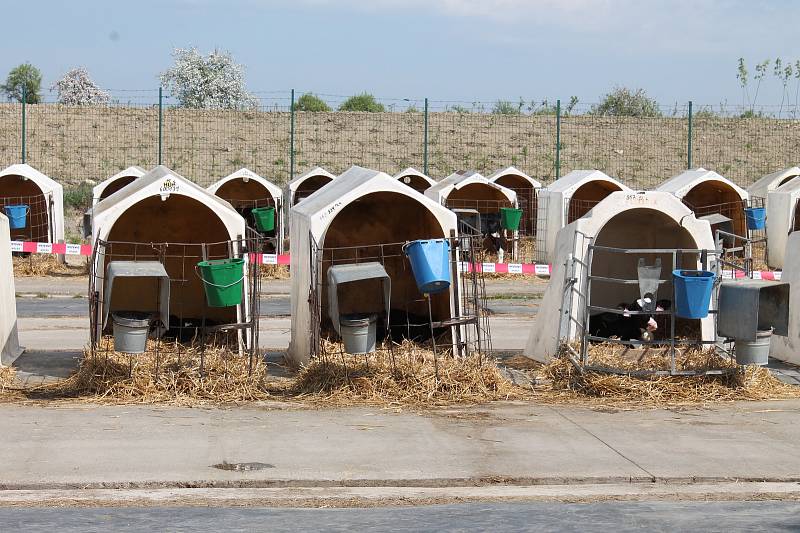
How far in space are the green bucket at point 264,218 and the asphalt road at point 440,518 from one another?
63.9ft

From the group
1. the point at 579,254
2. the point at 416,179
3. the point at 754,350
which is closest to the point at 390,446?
the point at 754,350

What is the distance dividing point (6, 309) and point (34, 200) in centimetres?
1367

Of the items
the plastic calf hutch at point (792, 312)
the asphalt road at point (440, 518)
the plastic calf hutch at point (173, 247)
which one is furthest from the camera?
the plastic calf hutch at point (173, 247)

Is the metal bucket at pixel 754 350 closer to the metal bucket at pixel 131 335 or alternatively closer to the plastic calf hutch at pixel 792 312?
the plastic calf hutch at pixel 792 312

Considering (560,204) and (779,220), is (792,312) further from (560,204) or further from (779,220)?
(779,220)

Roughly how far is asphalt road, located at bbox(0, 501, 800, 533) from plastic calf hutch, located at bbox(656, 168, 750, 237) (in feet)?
62.4

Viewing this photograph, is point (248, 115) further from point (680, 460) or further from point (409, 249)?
point (680, 460)

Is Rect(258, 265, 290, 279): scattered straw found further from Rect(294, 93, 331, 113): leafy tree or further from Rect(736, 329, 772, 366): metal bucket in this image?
Rect(294, 93, 331, 113): leafy tree

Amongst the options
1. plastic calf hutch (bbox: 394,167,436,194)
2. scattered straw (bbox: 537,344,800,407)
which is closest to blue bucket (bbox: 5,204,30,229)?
plastic calf hutch (bbox: 394,167,436,194)

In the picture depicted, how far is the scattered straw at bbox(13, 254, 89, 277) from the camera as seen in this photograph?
82.8 feet

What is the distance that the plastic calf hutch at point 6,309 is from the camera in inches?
559

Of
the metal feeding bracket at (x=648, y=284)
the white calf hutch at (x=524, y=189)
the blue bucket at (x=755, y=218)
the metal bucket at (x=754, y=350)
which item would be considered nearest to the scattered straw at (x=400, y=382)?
the metal feeding bracket at (x=648, y=284)

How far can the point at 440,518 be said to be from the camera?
27.0 feet

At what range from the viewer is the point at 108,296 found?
12.7 metres
